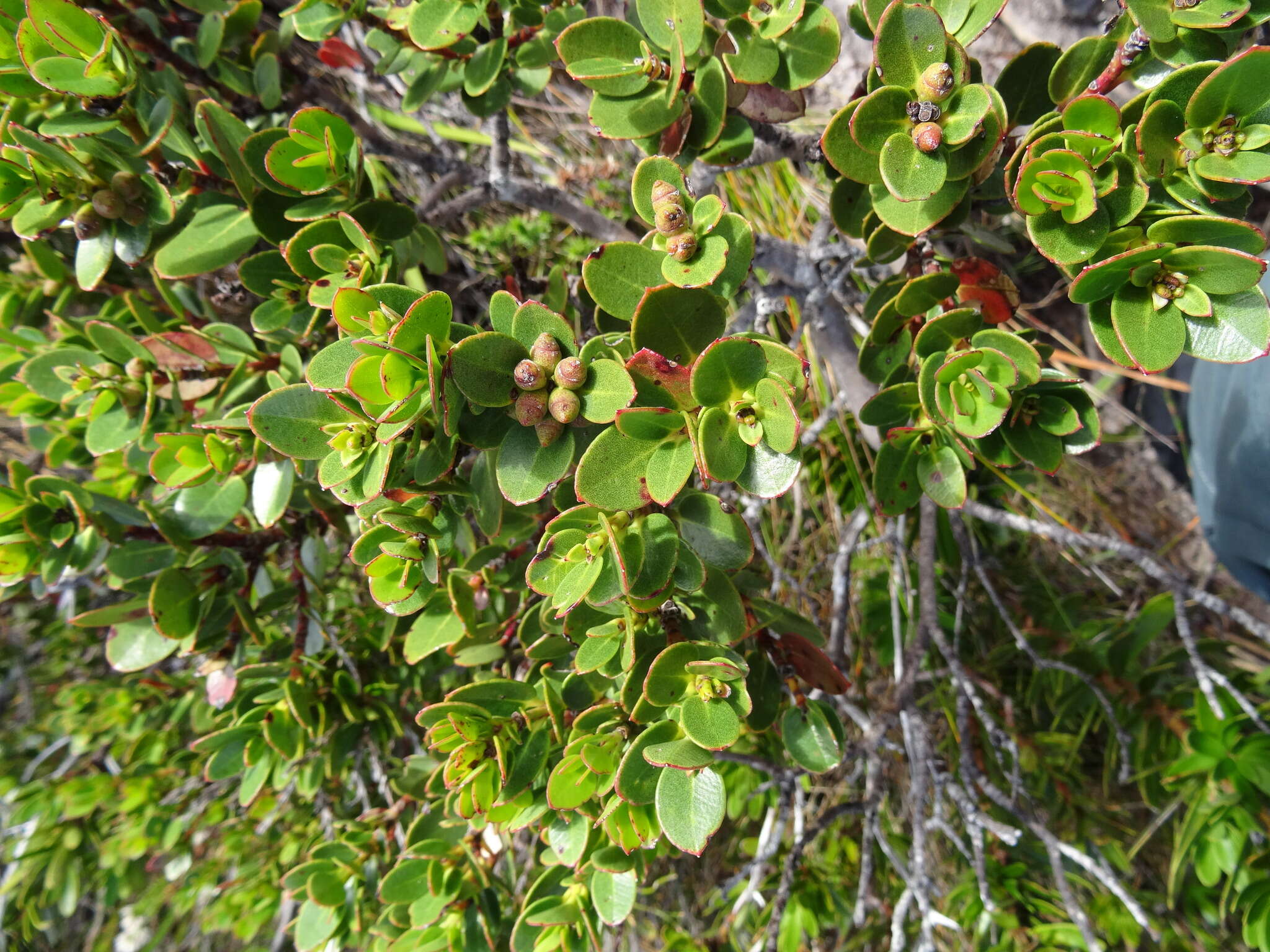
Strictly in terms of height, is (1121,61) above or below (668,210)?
above

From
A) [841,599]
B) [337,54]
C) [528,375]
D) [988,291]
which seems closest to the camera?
[528,375]

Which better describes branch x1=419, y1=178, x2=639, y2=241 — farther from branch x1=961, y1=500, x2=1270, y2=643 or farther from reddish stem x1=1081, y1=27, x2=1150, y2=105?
branch x1=961, y1=500, x2=1270, y2=643

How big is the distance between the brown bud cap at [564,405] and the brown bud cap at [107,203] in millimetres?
725

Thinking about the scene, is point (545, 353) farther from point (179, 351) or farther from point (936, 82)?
point (179, 351)

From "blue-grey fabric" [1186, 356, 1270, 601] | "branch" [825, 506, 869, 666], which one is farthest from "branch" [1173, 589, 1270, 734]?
"branch" [825, 506, 869, 666]

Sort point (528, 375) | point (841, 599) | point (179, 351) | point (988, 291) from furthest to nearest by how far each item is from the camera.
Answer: point (841, 599) → point (179, 351) → point (988, 291) → point (528, 375)

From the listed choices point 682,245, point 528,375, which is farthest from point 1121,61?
point 528,375

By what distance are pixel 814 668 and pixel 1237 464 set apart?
1056 mm

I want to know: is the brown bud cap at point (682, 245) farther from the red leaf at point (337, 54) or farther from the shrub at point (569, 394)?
the red leaf at point (337, 54)

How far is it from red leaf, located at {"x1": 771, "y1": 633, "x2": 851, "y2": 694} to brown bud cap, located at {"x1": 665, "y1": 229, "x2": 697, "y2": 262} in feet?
1.85

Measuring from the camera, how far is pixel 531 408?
713 millimetres

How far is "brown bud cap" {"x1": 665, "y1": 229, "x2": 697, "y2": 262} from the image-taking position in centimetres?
74

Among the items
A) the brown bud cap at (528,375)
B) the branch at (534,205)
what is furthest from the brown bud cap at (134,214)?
the brown bud cap at (528,375)

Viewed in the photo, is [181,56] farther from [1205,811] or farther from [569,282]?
[1205,811]
